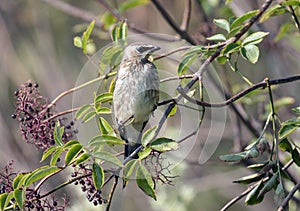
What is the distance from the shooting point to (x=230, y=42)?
5.97 ft

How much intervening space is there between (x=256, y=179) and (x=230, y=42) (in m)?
0.40

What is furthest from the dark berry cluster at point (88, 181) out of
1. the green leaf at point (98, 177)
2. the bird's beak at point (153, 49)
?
the bird's beak at point (153, 49)

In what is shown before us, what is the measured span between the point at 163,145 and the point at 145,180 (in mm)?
101

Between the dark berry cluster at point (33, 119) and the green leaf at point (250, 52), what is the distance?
54 cm

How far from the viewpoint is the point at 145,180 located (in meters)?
1.59

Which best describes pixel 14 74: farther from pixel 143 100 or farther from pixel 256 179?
pixel 256 179

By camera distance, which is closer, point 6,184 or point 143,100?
point 6,184

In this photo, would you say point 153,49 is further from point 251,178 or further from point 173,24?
point 251,178

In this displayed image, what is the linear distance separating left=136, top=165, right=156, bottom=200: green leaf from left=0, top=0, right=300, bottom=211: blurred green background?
1.31 meters

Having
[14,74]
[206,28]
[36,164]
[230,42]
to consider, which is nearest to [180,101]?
[230,42]

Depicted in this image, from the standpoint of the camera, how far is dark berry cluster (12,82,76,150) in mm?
1793

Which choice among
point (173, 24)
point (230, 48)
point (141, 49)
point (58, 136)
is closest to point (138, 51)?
point (141, 49)

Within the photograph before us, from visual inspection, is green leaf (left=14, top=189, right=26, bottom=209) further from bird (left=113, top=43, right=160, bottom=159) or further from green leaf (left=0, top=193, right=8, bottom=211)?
bird (left=113, top=43, right=160, bottom=159)

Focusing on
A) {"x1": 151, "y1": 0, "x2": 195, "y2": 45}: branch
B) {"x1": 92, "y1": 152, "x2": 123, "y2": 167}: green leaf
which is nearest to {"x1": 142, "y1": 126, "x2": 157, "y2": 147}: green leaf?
{"x1": 92, "y1": 152, "x2": 123, "y2": 167}: green leaf
